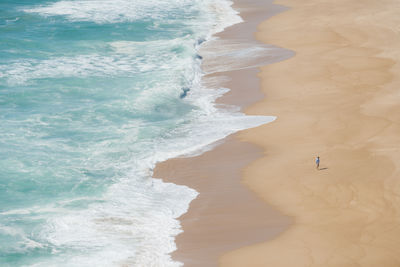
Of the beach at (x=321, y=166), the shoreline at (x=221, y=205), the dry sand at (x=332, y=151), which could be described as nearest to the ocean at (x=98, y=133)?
the shoreline at (x=221, y=205)

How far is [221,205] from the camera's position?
1263 cm

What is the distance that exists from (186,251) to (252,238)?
130 centimetres

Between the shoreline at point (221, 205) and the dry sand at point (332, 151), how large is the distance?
0.30m

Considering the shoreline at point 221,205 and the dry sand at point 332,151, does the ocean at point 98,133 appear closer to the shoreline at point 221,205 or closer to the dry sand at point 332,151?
the shoreline at point 221,205

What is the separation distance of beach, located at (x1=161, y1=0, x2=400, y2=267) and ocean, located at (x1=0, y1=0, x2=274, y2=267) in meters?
0.78

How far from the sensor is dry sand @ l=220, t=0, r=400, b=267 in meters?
10.5

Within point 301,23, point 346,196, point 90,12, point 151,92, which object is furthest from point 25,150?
point 90,12

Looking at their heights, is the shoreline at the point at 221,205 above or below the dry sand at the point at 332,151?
below

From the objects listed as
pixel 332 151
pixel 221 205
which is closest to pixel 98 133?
pixel 221 205

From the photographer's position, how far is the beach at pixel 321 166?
10.5m

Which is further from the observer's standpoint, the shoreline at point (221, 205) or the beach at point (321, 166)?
the shoreline at point (221, 205)

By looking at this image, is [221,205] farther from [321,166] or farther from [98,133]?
[98,133]

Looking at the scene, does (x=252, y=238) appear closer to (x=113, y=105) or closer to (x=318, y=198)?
(x=318, y=198)

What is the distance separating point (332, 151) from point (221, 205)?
359 cm
